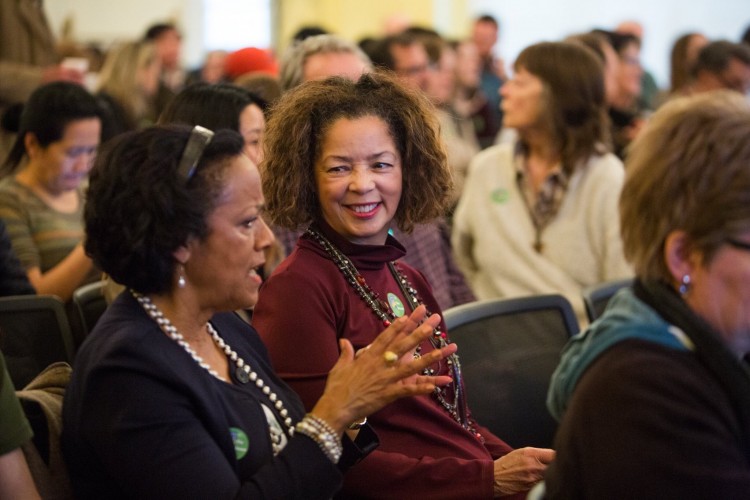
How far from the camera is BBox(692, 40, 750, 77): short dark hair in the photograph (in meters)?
5.11

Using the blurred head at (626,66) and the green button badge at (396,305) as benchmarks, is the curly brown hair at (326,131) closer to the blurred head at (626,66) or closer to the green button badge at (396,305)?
the green button badge at (396,305)

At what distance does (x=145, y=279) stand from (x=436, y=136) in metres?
0.88

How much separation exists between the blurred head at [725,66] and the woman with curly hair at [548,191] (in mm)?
1802

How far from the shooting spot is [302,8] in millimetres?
12312

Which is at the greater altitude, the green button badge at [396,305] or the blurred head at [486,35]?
the green button badge at [396,305]

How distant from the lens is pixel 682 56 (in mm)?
6039

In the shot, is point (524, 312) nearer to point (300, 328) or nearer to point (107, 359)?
point (300, 328)

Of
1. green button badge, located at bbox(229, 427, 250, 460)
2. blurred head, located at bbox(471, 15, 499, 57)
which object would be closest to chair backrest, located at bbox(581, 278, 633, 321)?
green button badge, located at bbox(229, 427, 250, 460)

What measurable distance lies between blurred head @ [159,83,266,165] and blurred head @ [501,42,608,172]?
1216 mm

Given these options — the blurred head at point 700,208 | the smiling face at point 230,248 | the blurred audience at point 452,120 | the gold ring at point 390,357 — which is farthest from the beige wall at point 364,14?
the blurred head at point 700,208

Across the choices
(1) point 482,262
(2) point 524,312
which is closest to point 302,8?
(1) point 482,262

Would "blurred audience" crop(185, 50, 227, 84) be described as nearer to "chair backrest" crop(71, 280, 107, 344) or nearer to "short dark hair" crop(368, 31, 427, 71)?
"short dark hair" crop(368, 31, 427, 71)

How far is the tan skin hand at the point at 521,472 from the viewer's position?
195 cm

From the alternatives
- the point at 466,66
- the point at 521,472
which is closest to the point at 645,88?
the point at 466,66
